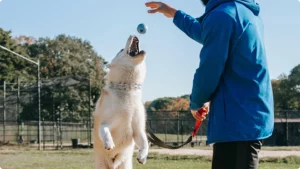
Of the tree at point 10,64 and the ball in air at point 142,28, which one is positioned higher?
the tree at point 10,64

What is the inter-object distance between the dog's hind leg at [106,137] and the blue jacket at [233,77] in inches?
76.5

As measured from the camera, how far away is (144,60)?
17.2ft

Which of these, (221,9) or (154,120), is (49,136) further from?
(221,9)

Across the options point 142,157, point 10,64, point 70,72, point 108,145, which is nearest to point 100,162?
point 108,145

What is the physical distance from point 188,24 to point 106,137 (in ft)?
5.88

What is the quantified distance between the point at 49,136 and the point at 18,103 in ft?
12.5

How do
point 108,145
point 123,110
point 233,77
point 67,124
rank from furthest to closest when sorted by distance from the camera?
point 67,124 → point 123,110 → point 108,145 → point 233,77

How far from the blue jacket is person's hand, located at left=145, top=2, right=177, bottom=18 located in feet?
2.53

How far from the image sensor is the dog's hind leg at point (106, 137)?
4.92 metres

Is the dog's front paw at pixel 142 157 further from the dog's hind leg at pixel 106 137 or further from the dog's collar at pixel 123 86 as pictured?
the dog's collar at pixel 123 86

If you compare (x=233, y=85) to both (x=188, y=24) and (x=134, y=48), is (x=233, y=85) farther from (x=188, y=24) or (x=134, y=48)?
(x=134, y=48)

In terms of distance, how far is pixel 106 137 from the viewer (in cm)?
495

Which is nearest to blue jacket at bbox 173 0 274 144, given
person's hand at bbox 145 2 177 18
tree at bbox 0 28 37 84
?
person's hand at bbox 145 2 177 18

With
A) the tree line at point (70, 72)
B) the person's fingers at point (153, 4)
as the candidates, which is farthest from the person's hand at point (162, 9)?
the tree line at point (70, 72)
